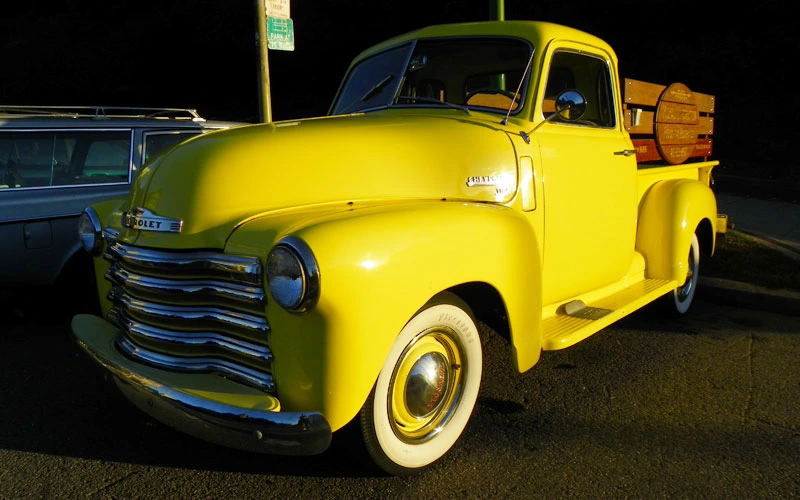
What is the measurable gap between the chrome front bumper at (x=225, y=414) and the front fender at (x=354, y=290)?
11cm

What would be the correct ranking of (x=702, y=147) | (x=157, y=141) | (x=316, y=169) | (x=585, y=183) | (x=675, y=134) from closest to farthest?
(x=316, y=169), (x=585, y=183), (x=157, y=141), (x=675, y=134), (x=702, y=147)

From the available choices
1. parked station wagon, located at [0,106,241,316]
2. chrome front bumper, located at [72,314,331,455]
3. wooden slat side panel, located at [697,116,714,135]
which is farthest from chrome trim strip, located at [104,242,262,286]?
wooden slat side panel, located at [697,116,714,135]

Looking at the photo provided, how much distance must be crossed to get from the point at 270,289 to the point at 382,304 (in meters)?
0.40

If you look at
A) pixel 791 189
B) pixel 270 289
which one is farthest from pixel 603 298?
pixel 791 189

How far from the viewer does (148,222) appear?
2.91m

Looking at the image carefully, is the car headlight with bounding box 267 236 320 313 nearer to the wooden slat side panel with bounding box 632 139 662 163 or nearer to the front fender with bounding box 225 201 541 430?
the front fender with bounding box 225 201 541 430

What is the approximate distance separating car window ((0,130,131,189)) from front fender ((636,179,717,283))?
3.84 meters

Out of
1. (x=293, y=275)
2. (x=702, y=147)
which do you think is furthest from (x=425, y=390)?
(x=702, y=147)

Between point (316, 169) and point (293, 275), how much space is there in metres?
0.79

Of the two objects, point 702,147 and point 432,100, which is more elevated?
point 432,100

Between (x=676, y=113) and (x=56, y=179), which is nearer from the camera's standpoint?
(x=56, y=179)

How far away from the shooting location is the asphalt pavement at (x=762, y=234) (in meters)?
5.72

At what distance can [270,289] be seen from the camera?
8.00 ft

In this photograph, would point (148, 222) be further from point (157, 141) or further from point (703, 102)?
point (703, 102)
